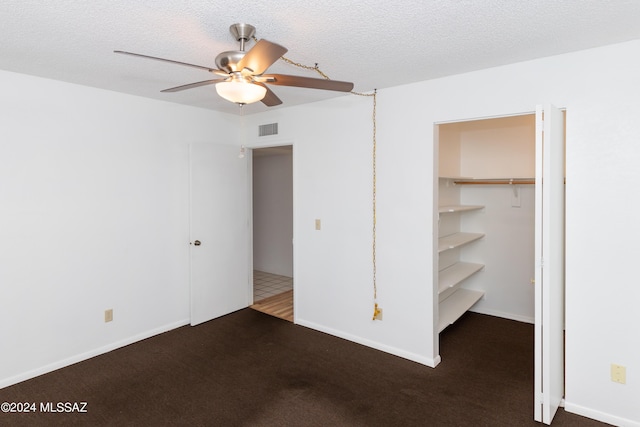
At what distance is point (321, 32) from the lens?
6.82ft

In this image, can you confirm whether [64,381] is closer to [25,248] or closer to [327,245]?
[25,248]

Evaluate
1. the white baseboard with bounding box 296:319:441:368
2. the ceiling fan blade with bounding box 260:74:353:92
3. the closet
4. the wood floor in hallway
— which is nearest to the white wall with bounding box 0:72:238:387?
the wood floor in hallway

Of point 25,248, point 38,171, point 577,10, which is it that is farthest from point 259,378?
point 577,10

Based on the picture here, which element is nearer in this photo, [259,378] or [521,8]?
[521,8]

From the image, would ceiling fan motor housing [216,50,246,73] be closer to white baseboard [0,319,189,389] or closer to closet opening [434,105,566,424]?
closet opening [434,105,566,424]

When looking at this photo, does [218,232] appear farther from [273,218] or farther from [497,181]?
[497,181]

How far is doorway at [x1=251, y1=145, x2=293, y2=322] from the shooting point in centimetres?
608

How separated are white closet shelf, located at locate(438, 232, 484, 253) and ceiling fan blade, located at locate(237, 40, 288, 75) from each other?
239 cm

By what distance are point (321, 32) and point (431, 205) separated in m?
1.62

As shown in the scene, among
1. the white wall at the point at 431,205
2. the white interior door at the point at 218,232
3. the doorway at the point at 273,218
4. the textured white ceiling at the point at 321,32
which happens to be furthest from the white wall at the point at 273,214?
the textured white ceiling at the point at 321,32

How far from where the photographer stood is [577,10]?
6.01ft

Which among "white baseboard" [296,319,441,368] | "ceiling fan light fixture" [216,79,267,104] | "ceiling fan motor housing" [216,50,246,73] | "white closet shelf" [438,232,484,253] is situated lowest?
"white baseboard" [296,319,441,368]

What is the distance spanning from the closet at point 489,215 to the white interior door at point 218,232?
2302 millimetres

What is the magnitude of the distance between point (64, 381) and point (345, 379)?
2168mm
